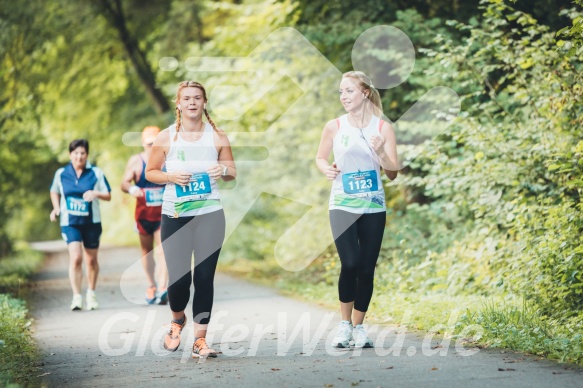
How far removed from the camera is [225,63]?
2027 centimetres

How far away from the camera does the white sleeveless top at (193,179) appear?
6.78 metres

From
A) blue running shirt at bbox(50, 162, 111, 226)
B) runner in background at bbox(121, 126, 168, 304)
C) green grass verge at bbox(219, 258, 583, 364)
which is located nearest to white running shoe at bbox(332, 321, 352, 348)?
green grass verge at bbox(219, 258, 583, 364)

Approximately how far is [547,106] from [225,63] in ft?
38.3

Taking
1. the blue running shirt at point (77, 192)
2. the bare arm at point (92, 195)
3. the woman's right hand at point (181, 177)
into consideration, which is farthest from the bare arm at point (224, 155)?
the blue running shirt at point (77, 192)

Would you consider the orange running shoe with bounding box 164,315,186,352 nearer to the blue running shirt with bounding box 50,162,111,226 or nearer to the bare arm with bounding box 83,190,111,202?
the bare arm with bounding box 83,190,111,202

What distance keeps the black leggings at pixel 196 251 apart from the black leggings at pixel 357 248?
960 mm

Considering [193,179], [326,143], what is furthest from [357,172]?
[193,179]

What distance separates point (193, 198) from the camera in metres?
6.77

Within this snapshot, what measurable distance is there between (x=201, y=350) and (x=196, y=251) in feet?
2.55

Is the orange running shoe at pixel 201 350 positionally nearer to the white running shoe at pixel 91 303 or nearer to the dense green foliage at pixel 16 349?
the dense green foliage at pixel 16 349

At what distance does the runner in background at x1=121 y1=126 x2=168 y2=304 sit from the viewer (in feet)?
37.1

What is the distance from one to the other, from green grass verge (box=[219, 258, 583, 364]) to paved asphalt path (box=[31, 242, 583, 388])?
0.20 metres

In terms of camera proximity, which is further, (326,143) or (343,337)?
(326,143)

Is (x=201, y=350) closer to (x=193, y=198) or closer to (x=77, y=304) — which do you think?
(x=193, y=198)
